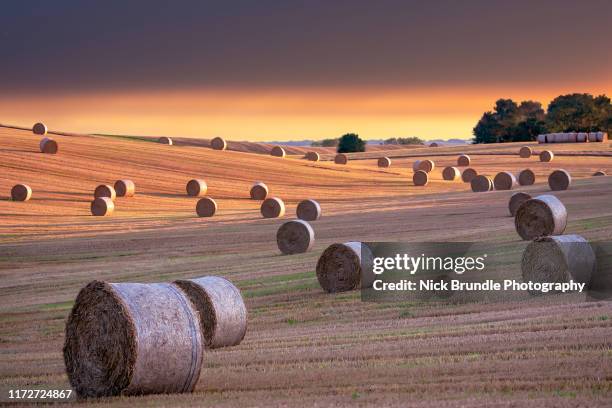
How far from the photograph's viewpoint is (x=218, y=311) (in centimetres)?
1477

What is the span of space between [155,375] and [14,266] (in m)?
19.0

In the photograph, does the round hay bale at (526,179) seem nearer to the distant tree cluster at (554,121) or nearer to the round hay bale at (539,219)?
the round hay bale at (539,219)

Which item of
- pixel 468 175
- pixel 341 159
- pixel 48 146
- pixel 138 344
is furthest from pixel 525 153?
pixel 138 344

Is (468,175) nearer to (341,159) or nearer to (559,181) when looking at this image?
(341,159)

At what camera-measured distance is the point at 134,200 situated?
146ft

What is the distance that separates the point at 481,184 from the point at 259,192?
1051 centimetres

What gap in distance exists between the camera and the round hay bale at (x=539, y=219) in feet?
80.2

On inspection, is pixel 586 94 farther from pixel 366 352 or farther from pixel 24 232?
pixel 366 352

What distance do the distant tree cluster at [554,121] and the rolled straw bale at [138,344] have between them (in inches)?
3455

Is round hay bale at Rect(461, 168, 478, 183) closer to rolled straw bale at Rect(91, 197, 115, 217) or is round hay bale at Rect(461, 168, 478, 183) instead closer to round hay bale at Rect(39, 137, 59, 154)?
round hay bale at Rect(39, 137, 59, 154)

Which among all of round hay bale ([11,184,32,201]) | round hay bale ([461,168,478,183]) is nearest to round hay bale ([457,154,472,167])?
round hay bale ([461,168,478,183])

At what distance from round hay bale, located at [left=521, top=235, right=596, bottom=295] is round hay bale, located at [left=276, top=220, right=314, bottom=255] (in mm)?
10401

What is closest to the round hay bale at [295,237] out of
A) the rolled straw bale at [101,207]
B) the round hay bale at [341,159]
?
the rolled straw bale at [101,207]

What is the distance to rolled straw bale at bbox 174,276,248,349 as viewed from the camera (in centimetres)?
1470
